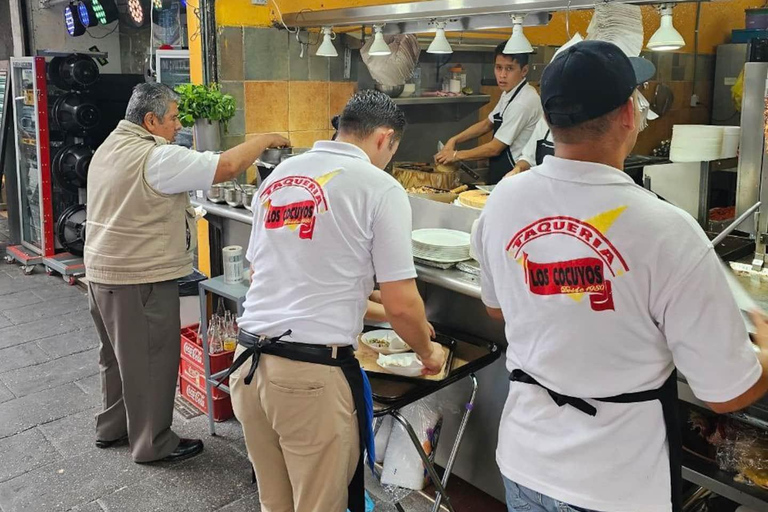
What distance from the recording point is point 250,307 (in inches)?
85.9

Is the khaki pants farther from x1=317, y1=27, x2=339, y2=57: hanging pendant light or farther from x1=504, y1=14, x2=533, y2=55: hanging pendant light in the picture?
x1=317, y1=27, x2=339, y2=57: hanging pendant light

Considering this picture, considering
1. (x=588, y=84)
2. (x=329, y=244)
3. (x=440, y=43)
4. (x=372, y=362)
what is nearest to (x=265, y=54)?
(x=440, y=43)

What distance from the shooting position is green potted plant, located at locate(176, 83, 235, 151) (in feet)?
13.0

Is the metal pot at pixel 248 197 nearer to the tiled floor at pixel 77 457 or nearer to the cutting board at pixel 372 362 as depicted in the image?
the tiled floor at pixel 77 457

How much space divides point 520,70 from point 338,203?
277cm

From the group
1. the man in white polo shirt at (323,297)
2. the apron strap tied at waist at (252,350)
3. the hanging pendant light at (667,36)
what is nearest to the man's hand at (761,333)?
the man in white polo shirt at (323,297)

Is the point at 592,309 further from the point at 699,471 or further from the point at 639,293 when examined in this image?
the point at 699,471

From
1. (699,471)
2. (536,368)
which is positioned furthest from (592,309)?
(699,471)

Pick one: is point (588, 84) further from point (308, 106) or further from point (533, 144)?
point (308, 106)

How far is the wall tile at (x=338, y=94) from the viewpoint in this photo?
5.11 meters

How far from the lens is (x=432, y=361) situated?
2.28 meters

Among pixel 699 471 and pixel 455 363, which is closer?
pixel 699 471

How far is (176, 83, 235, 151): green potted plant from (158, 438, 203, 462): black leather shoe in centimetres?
175

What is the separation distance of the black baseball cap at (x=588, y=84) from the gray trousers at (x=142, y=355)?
7.51 feet
